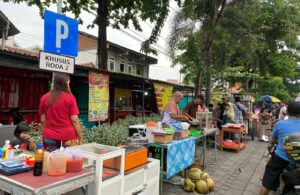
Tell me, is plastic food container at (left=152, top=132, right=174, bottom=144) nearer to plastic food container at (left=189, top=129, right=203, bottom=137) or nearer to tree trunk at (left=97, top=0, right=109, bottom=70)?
plastic food container at (left=189, top=129, right=203, bottom=137)

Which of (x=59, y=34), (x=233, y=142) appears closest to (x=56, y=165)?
(x=59, y=34)

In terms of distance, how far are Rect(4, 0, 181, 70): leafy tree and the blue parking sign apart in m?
4.92

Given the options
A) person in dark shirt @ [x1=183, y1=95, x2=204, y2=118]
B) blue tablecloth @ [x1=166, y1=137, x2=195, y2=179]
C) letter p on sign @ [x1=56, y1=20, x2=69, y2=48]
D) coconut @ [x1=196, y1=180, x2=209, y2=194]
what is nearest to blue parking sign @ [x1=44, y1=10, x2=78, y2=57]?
letter p on sign @ [x1=56, y1=20, x2=69, y2=48]

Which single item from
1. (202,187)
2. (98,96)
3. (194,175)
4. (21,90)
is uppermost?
(21,90)

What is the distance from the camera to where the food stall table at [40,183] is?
1.99 m

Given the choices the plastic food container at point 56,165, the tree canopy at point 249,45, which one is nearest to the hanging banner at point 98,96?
the tree canopy at point 249,45

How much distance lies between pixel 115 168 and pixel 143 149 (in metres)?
0.54

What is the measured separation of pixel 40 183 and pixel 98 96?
196 inches

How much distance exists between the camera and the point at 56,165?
2.29 metres

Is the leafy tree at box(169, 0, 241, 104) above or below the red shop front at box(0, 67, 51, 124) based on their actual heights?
above

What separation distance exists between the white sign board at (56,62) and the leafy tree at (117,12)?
5.14 meters

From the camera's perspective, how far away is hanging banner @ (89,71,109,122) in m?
6.72

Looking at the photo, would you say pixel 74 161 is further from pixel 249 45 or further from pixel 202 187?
pixel 249 45

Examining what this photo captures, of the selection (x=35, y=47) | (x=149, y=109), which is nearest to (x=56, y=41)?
(x=149, y=109)
